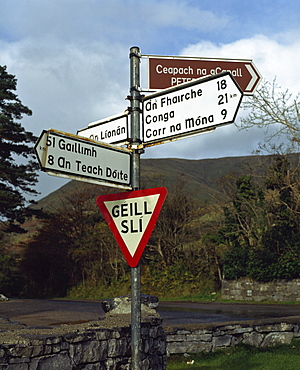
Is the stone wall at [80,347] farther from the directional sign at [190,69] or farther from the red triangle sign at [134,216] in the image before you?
the directional sign at [190,69]

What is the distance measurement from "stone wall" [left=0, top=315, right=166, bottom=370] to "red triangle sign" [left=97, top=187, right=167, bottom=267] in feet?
5.49

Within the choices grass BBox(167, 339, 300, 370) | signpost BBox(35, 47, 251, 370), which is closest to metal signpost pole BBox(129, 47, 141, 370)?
signpost BBox(35, 47, 251, 370)

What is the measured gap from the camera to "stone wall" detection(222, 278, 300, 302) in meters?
22.4

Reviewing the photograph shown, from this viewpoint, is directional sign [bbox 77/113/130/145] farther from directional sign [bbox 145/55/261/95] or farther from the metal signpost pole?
directional sign [bbox 145/55/261/95]

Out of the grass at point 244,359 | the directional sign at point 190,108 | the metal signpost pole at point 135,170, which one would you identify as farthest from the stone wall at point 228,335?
the directional sign at point 190,108

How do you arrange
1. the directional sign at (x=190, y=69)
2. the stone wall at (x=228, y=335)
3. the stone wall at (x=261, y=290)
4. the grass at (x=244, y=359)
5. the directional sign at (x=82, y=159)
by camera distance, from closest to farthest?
the directional sign at (x=82, y=159) → the directional sign at (x=190, y=69) → the grass at (x=244, y=359) → the stone wall at (x=228, y=335) → the stone wall at (x=261, y=290)

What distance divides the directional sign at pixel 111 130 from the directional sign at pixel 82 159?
0.32m

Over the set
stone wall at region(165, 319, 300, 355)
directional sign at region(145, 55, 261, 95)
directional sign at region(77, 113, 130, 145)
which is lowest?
stone wall at region(165, 319, 300, 355)

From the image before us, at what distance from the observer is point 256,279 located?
23.6 metres

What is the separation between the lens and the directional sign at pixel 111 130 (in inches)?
171

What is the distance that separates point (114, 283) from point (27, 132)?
38.1ft

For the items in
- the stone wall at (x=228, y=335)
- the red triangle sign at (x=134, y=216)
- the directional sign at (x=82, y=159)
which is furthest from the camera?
the stone wall at (x=228, y=335)

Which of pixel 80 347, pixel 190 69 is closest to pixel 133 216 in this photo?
pixel 190 69

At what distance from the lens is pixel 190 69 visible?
4527 mm
